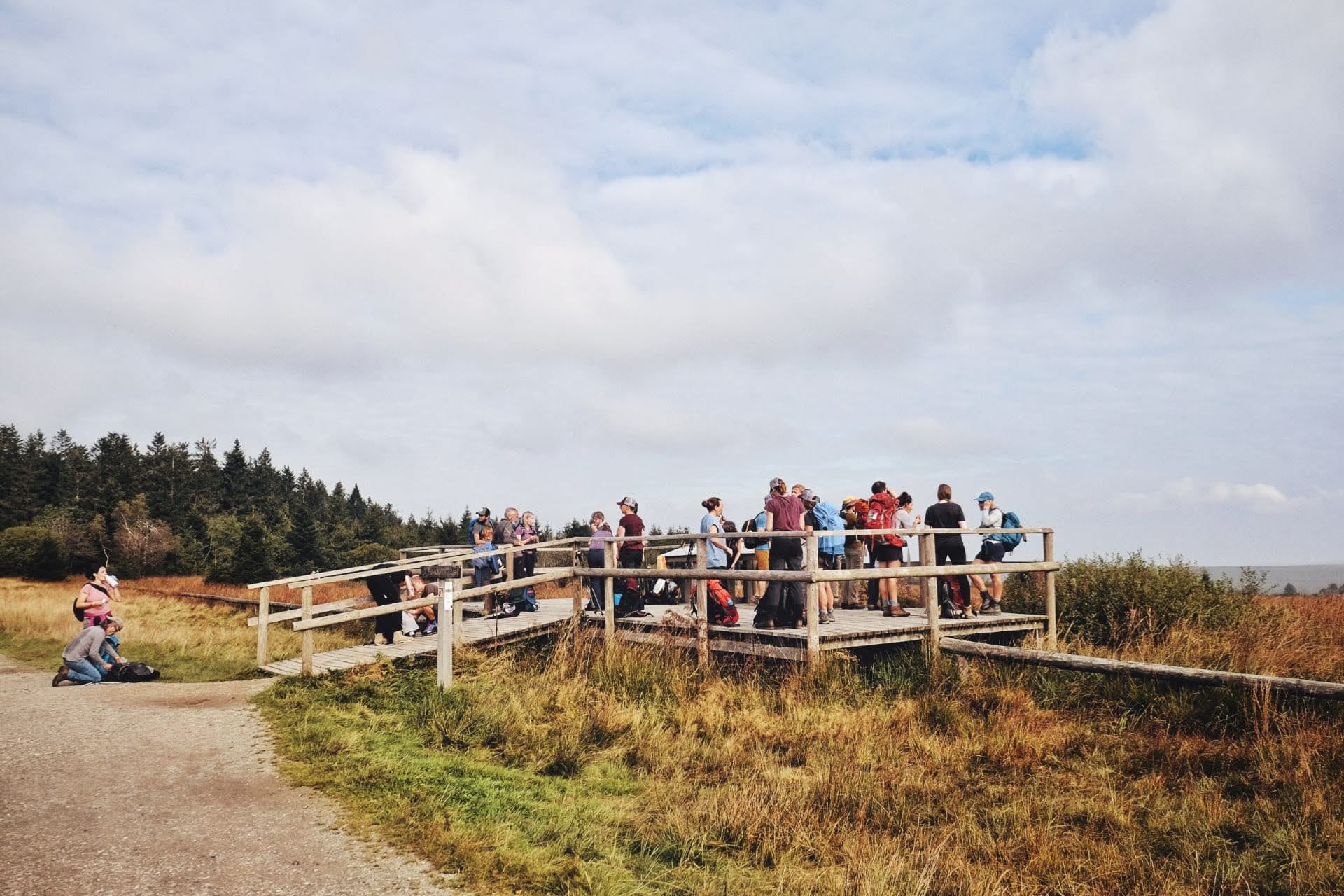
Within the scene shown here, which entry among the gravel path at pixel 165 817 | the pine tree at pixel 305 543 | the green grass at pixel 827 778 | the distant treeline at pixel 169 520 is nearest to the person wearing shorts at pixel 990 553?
the green grass at pixel 827 778

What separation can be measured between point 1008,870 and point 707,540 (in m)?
8.17

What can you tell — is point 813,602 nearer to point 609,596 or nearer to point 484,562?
point 609,596

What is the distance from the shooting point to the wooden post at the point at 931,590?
11.5 m

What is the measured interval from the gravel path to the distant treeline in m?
38.3

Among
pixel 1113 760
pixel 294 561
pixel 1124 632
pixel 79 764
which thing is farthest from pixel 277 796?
pixel 294 561

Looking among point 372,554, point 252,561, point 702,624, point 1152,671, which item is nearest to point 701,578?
point 702,624

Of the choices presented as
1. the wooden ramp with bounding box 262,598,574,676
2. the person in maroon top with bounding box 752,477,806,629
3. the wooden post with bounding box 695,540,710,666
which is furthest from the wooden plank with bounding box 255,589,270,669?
the person in maroon top with bounding box 752,477,806,629

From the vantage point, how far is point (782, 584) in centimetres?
1182

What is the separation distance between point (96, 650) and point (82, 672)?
0.32m

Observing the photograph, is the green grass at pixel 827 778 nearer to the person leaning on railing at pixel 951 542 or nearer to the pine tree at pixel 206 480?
the person leaning on railing at pixel 951 542

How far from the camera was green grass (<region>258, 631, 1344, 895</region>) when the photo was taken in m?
5.65

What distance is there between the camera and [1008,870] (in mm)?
5711

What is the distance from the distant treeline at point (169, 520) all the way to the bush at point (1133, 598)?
134ft

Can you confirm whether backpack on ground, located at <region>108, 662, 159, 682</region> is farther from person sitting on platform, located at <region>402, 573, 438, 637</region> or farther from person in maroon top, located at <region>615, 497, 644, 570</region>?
person in maroon top, located at <region>615, 497, 644, 570</region>
